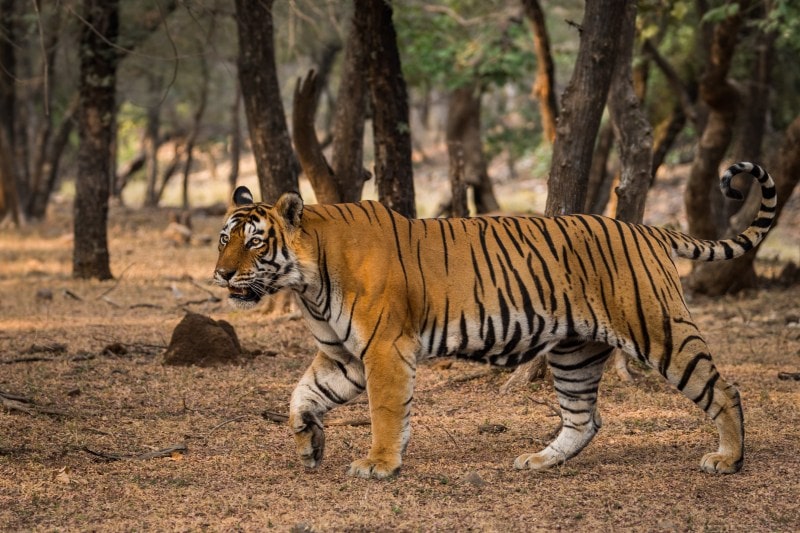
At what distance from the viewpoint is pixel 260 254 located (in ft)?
19.0

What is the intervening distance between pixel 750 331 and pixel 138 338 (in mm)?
6057

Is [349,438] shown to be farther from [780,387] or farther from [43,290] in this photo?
[43,290]

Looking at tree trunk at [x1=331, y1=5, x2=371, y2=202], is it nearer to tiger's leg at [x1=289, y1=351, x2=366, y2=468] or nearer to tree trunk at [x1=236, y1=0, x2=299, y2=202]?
tree trunk at [x1=236, y1=0, x2=299, y2=202]

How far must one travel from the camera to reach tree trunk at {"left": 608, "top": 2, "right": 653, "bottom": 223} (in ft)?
28.9

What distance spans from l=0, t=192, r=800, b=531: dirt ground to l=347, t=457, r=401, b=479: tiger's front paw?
66 mm

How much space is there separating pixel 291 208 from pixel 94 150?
9.63 metres

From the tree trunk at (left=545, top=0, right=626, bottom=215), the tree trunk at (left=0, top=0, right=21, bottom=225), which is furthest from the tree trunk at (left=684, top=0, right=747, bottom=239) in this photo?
the tree trunk at (left=0, top=0, right=21, bottom=225)

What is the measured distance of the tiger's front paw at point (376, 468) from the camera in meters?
5.76

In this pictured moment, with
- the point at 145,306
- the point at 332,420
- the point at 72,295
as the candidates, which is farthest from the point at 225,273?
the point at 72,295

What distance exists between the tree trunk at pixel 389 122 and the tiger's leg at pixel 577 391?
399 centimetres

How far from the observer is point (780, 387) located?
27.8 ft

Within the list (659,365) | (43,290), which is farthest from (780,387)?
(43,290)

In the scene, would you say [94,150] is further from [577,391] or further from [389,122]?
[577,391]

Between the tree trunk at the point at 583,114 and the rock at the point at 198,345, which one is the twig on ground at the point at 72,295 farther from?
the tree trunk at the point at 583,114
